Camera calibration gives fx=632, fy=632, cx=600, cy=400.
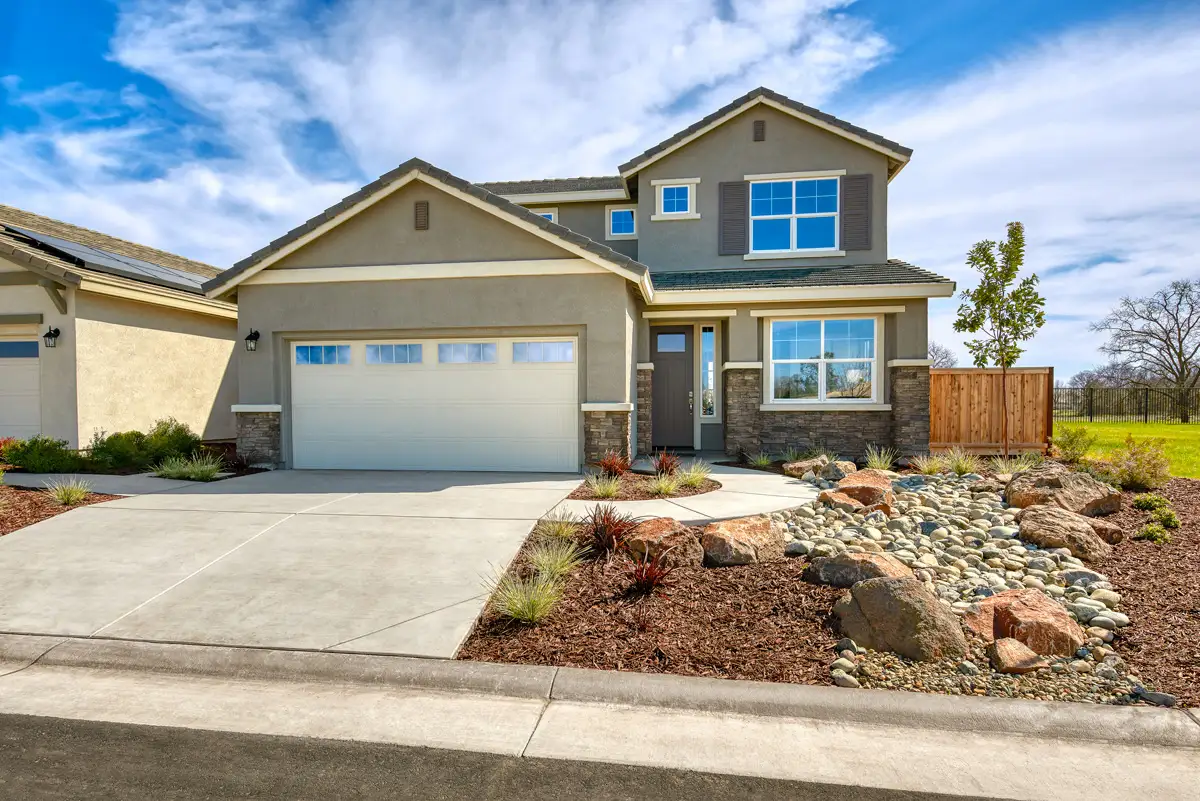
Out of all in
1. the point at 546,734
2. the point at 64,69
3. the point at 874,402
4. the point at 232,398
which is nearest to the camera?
the point at 546,734

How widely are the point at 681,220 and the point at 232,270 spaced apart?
9.02m

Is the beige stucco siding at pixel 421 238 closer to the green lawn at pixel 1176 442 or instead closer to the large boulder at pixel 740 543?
the large boulder at pixel 740 543

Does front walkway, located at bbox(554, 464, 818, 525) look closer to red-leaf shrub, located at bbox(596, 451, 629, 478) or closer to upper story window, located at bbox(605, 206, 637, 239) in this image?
red-leaf shrub, located at bbox(596, 451, 629, 478)

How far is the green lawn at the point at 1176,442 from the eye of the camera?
Result: 12602mm

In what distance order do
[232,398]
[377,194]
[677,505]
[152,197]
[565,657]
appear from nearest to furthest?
[565,657], [677,505], [377,194], [232,398], [152,197]

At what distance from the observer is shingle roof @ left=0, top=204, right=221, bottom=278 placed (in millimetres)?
13938

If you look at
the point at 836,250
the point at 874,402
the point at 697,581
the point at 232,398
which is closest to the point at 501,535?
the point at 697,581

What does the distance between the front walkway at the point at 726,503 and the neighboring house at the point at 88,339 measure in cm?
1010

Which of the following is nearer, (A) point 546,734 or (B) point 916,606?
(A) point 546,734

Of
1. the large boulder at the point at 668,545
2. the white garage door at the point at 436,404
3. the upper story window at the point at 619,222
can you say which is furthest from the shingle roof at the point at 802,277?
the large boulder at the point at 668,545

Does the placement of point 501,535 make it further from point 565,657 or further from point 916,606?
point 916,606

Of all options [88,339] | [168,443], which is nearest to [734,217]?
[168,443]

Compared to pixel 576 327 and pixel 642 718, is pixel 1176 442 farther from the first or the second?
pixel 642 718

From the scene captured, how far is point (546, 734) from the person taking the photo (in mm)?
3525
